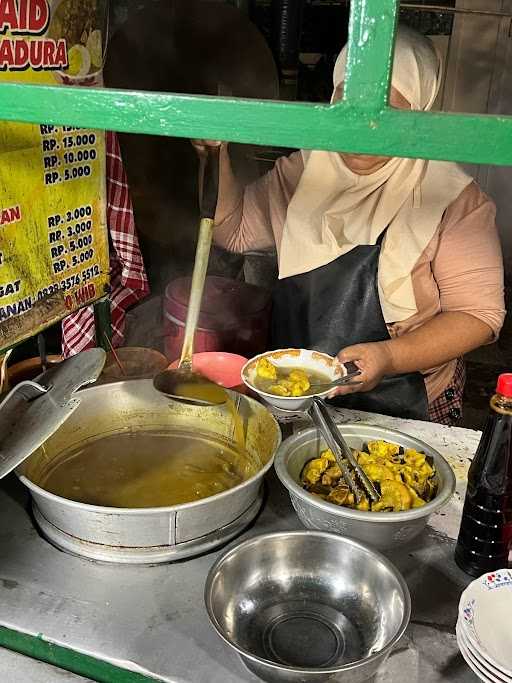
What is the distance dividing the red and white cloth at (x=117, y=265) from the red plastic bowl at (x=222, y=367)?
0.30 metres

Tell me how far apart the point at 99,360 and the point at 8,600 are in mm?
507

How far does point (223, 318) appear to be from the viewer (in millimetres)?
2549

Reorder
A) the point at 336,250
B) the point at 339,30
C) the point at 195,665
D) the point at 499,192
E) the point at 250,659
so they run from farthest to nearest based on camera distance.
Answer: the point at 499,192 < the point at 339,30 < the point at 336,250 < the point at 195,665 < the point at 250,659

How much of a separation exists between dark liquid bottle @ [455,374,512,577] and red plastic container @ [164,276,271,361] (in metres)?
1.31

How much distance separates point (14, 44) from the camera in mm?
1336

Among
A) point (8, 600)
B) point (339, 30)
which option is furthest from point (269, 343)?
point (339, 30)

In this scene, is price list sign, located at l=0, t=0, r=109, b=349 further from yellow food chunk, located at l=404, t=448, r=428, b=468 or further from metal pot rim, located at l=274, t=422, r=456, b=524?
yellow food chunk, located at l=404, t=448, r=428, b=468

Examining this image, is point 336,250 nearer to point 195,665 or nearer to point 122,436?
point 122,436

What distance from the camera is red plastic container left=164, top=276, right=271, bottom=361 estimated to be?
245 centimetres

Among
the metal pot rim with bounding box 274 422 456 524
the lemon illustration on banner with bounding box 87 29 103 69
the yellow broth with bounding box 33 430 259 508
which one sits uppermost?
the lemon illustration on banner with bounding box 87 29 103 69

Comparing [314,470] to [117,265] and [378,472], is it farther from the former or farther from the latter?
[117,265]

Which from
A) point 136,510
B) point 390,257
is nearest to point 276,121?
point 136,510

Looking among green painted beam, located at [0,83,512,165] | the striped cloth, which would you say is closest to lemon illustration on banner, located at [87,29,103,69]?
green painted beam, located at [0,83,512,165]

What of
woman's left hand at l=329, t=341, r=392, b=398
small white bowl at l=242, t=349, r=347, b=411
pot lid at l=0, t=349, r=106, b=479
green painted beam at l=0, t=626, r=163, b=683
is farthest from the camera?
woman's left hand at l=329, t=341, r=392, b=398
